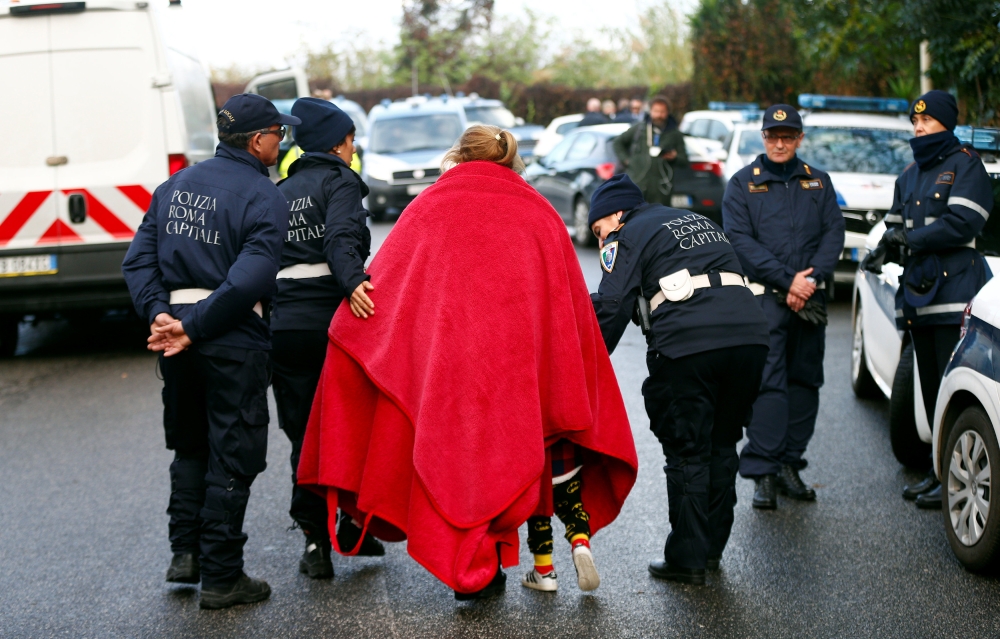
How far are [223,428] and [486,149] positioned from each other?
148 centimetres

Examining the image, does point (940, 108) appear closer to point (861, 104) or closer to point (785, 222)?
point (785, 222)

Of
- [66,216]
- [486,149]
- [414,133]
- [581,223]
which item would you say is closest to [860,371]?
[486,149]

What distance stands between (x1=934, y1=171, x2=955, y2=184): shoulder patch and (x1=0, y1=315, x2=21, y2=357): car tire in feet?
25.5

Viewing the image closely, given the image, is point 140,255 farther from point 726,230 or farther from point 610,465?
point 726,230

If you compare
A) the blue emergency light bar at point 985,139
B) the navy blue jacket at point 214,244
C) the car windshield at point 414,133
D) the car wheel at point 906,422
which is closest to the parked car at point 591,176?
the car windshield at point 414,133

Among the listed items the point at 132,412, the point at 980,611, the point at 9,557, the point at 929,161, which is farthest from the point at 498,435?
the point at 132,412

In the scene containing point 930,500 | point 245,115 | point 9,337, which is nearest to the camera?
point 245,115

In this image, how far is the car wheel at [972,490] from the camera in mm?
4488

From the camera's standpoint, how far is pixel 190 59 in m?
10.1

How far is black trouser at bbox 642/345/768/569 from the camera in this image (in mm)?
4586

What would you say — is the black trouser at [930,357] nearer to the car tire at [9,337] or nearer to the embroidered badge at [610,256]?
the embroidered badge at [610,256]

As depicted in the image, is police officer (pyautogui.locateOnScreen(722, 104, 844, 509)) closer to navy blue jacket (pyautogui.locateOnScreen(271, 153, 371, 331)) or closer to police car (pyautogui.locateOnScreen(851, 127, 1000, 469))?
police car (pyautogui.locateOnScreen(851, 127, 1000, 469))

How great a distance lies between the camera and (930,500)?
18.2 ft

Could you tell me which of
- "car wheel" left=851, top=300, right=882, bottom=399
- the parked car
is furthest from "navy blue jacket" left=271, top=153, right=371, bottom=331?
the parked car
